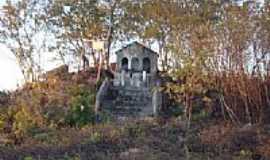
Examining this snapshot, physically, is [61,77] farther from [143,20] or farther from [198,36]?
[198,36]

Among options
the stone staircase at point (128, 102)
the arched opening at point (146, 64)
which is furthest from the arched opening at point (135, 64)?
the stone staircase at point (128, 102)

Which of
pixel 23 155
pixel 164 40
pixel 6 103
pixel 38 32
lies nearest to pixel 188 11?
pixel 164 40

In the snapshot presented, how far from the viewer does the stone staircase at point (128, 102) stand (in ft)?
72.8

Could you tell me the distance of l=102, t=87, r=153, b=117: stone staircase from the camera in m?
22.2

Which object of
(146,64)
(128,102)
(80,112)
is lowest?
(80,112)

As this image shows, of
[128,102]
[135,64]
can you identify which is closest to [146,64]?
[135,64]

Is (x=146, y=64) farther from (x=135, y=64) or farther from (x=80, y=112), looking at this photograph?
(x=80, y=112)

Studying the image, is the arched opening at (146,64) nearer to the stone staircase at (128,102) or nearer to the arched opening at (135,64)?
the arched opening at (135,64)

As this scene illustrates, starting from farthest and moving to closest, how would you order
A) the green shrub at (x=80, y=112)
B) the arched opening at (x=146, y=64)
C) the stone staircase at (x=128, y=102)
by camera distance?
the arched opening at (x=146, y=64), the stone staircase at (x=128, y=102), the green shrub at (x=80, y=112)

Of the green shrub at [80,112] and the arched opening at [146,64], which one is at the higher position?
the arched opening at [146,64]

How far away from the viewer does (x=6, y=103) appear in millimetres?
22500

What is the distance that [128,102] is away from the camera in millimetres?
23297

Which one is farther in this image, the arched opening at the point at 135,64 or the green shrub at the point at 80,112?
the arched opening at the point at 135,64

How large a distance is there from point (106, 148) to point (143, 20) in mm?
11917
